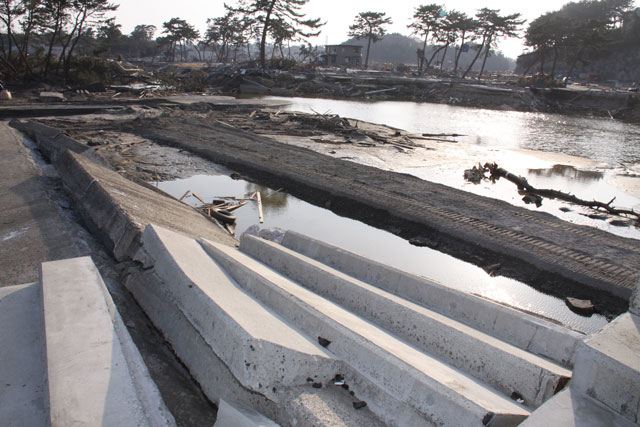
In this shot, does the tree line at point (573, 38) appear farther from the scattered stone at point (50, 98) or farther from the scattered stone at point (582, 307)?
the scattered stone at point (582, 307)

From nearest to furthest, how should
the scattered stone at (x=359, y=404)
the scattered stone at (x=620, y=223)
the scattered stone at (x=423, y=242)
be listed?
the scattered stone at (x=359, y=404) < the scattered stone at (x=423, y=242) < the scattered stone at (x=620, y=223)

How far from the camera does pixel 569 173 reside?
10.1m

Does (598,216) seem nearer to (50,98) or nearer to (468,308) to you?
(468,308)

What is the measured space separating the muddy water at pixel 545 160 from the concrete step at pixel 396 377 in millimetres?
5561

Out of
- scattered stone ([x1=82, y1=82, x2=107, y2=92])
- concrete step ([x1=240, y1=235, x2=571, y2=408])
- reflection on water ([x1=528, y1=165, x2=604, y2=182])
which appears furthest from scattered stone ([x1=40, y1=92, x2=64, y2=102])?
concrete step ([x1=240, y1=235, x2=571, y2=408])

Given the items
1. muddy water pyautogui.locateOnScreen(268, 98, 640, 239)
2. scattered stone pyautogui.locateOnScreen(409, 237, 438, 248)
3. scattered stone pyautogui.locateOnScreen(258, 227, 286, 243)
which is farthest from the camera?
muddy water pyautogui.locateOnScreen(268, 98, 640, 239)

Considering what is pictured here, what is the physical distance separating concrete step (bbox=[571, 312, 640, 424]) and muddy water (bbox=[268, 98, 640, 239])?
17.6 ft

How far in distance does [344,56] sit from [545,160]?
2266 inches

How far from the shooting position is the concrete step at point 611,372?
59.2 inches

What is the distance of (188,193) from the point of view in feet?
22.8

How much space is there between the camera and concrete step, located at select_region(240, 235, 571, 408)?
187cm

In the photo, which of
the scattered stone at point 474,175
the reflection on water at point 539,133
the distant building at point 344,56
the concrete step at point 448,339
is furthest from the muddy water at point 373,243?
the distant building at point 344,56

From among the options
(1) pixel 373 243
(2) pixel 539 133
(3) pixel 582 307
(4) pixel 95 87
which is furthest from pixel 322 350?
(4) pixel 95 87

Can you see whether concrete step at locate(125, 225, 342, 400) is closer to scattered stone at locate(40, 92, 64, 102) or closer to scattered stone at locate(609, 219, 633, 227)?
Answer: scattered stone at locate(609, 219, 633, 227)
